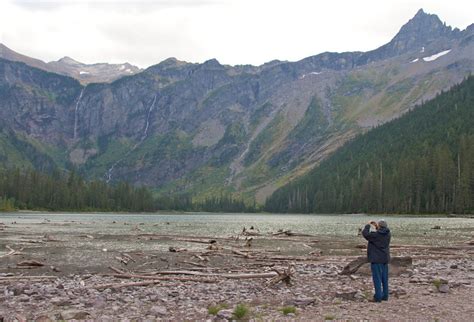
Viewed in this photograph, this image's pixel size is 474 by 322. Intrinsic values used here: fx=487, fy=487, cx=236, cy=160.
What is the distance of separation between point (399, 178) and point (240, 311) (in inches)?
6719

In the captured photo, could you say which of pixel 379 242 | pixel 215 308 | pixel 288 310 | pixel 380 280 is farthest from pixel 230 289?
pixel 379 242

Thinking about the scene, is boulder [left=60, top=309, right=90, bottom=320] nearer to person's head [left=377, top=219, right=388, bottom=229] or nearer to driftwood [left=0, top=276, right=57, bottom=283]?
driftwood [left=0, top=276, right=57, bottom=283]

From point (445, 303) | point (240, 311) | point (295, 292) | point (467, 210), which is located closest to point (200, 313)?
point (240, 311)

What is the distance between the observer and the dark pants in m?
20.9

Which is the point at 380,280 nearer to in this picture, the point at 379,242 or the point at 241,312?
the point at 379,242

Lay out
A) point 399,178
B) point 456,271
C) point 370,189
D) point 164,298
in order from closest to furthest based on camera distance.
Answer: point 164,298
point 456,271
point 399,178
point 370,189

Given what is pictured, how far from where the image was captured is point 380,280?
21344 mm

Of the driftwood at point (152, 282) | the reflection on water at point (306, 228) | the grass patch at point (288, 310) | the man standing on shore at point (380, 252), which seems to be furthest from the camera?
the reflection on water at point (306, 228)

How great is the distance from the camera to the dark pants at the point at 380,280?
20938mm

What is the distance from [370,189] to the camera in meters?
192

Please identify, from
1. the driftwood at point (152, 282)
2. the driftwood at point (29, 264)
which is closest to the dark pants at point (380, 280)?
the driftwood at point (152, 282)

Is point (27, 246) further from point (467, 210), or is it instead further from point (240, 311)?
point (467, 210)

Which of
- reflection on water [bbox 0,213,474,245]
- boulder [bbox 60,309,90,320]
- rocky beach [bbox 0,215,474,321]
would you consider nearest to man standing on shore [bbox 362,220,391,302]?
rocky beach [bbox 0,215,474,321]

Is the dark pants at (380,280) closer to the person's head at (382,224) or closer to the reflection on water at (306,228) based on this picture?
the person's head at (382,224)
